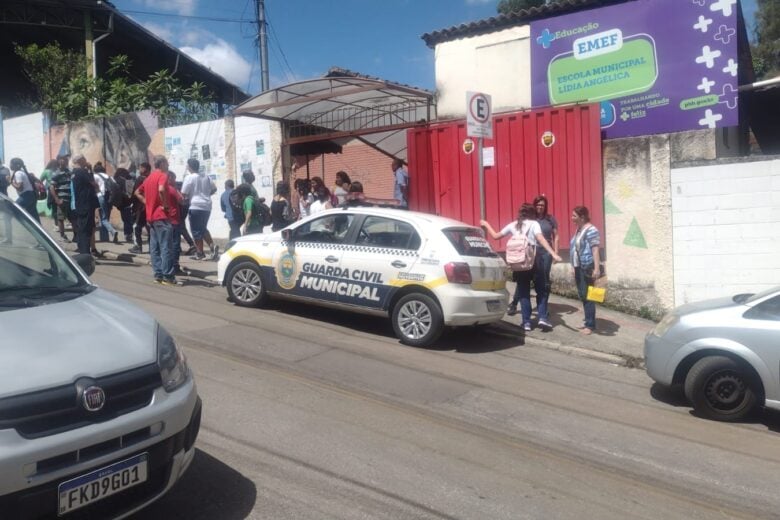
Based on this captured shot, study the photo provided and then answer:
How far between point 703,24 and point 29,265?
1018 centimetres

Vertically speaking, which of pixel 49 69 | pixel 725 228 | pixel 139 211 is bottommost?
pixel 725 228

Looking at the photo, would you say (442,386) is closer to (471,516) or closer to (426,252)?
(426,252)

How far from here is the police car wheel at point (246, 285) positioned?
382 inches

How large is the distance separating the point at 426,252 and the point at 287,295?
7.01 ft

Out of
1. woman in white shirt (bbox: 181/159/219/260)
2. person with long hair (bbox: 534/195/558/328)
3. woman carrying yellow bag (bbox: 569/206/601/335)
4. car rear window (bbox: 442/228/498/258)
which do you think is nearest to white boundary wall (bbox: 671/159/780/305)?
woman carrying yellow bag (bbox: 569/206/601/335)

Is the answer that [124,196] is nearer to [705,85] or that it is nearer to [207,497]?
[705,85]

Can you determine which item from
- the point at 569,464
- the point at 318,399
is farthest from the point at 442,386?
the point at 569,464

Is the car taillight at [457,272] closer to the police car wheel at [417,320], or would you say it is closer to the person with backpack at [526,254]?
the police car wheel at [417,320]

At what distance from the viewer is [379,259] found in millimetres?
8805

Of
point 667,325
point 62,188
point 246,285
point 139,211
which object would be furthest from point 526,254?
point 62,188

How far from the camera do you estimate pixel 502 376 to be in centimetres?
765

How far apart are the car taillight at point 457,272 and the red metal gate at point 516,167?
3755 millimetres

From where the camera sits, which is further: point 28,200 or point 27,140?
point 27,140

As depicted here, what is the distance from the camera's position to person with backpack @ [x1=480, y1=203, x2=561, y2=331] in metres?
9.39
